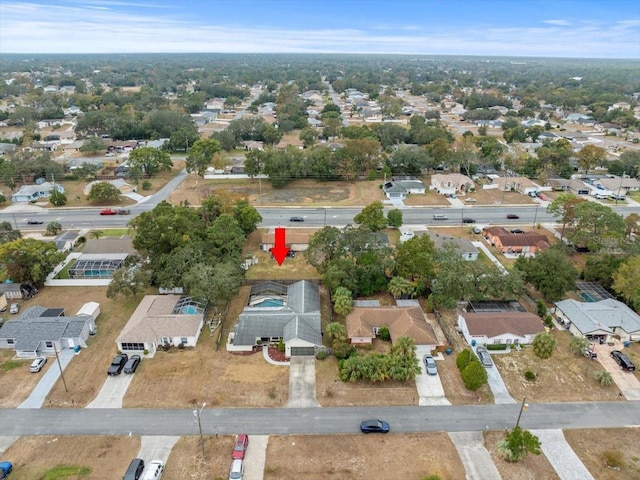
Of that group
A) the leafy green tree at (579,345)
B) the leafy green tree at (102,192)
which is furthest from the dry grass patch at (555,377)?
the leafy green tree at (102,192)

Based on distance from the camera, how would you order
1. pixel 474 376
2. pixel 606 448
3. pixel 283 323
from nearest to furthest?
pixel 606 448 → pixel 474 376 → pixel 283 323

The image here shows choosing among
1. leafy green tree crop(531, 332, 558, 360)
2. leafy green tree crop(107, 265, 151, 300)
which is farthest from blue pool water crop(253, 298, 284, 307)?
leafy green tree crop(531, 332, 558, 360)

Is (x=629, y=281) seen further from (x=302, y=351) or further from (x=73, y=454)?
(x=73, y=454)

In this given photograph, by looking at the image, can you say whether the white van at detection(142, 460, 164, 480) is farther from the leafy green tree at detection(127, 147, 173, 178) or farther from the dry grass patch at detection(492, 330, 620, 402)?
the leafy green tree at detection(127, 147, 173, 178)

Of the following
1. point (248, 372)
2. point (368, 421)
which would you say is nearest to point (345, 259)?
point (248, 372)

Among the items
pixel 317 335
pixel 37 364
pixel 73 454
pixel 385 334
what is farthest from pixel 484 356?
pixel 37 364
